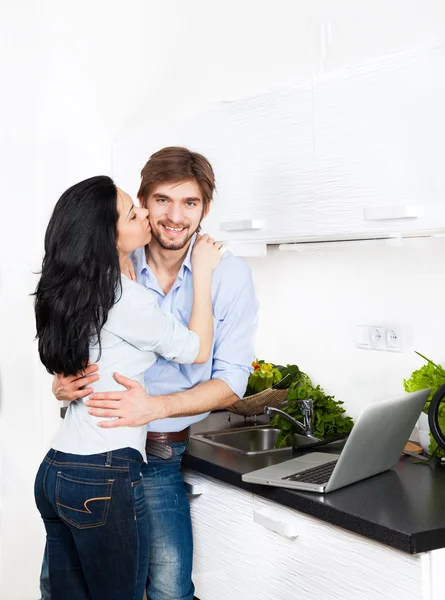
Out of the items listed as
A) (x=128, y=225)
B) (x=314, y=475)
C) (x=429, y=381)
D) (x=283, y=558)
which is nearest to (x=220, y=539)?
(x=283, y=558)

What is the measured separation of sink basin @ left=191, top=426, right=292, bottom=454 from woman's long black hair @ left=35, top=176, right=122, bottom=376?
884mm

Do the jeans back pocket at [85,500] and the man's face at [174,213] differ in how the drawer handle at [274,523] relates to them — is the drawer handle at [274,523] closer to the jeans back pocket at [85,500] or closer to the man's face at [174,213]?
the jeans back pocket at [85,500]

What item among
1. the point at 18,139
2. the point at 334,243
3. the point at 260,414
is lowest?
the point at 260,414

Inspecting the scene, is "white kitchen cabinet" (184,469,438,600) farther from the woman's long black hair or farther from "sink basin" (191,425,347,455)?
the woman's long black hair

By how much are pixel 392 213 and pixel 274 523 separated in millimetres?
816

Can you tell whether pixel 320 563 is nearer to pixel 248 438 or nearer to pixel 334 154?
pixel 248 438

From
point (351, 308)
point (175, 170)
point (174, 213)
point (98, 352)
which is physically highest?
point (175, 170)

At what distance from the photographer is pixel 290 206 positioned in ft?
7.64

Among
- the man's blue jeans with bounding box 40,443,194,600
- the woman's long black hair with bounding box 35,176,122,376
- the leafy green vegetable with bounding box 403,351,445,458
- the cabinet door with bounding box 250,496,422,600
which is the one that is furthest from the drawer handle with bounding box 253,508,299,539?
→ the woman's long black hair with bounding box 35,176,122,376

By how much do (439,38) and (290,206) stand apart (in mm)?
659

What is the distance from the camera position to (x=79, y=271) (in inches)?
71.7

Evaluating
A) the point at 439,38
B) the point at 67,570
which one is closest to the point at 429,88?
the point at 439,38

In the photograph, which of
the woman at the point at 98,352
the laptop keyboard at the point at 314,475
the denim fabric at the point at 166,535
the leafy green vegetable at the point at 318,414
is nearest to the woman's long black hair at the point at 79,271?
the woman at the point at 98,352

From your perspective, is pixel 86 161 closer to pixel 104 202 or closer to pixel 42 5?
pixel 42 5
